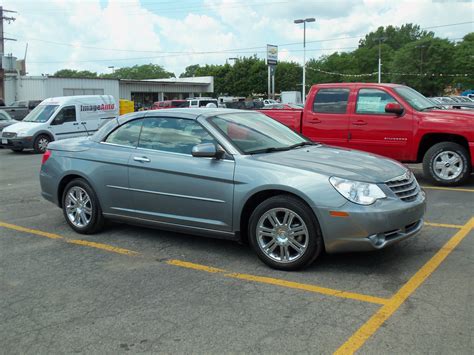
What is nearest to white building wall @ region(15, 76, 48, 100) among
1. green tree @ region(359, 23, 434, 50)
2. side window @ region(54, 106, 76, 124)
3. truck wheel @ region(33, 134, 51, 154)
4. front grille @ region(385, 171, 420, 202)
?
side window @ region(54, 106, 76, 124)

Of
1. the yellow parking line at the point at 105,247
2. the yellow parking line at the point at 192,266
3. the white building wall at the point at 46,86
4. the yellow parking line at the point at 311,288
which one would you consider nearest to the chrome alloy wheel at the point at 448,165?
the yellow parking line at the point at 311,288

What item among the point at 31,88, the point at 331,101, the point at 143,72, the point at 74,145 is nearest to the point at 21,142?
the point at 331,101

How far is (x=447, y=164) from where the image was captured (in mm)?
8891

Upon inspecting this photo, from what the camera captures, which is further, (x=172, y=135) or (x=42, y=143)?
(x=42, y=143)

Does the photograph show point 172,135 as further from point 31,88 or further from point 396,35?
point 396,35

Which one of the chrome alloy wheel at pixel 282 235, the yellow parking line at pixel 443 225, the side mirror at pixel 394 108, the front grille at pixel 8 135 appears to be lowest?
the yellow parking line at pixel 443 225

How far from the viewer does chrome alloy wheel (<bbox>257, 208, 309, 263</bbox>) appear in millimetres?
4559

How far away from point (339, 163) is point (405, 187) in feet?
2.20

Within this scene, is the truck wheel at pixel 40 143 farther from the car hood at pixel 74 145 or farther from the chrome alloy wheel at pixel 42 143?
the car hood at pixel 74 145

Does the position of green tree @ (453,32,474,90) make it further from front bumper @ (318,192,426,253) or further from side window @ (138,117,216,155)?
front bumper @ (318,192,426,253)

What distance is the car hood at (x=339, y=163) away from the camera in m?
4.58

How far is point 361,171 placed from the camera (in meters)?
4.66

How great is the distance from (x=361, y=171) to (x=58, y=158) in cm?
382

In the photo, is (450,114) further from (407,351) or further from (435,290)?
(407,351)
